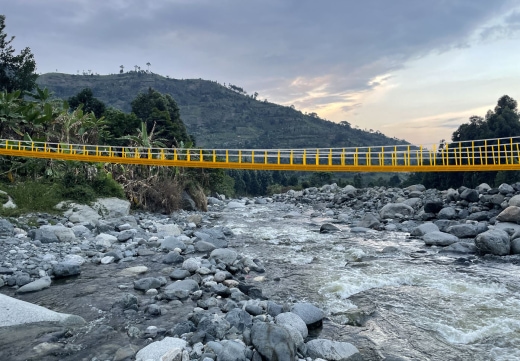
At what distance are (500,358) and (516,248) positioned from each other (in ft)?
25.1

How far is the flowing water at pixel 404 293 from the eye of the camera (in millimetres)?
5945

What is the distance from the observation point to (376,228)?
698 inches

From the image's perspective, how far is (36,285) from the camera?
25.4 ft

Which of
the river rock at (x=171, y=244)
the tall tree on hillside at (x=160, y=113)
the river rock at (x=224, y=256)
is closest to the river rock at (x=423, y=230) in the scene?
the river rock at (x=224, y=256)

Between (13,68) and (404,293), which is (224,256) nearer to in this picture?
(404,293)

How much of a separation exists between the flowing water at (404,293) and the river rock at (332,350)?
1.54 ft

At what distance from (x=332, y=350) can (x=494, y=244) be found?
29.8ft

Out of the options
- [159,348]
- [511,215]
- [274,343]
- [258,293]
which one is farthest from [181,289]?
[511,215]

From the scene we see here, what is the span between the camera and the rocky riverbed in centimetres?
541

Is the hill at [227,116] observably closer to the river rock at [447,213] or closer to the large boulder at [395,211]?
the large boulder at [395,211]

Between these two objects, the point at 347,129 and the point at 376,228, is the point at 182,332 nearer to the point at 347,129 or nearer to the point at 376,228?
the point at 376,228

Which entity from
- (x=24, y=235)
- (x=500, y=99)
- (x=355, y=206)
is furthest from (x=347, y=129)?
(x=24, y=235)

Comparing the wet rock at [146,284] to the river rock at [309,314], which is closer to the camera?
the river rock at [309,314]

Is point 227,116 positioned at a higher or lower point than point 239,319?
higher
